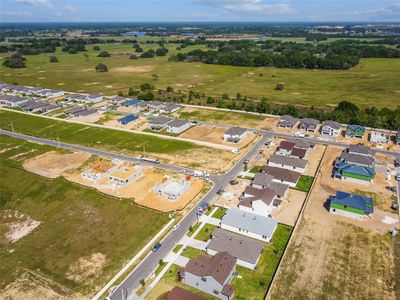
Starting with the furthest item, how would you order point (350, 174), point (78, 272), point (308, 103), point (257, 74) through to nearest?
point (257, 74) → point (308, 103) → point (350, 174) → point (78, 272)

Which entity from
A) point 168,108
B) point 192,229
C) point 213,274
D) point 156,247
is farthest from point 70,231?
point 168,108

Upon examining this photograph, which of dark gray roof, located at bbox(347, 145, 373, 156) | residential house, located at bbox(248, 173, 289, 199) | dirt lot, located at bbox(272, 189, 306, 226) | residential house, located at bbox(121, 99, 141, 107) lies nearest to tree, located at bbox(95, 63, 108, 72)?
residential house, located at bbox(121, 99, 141, 107)

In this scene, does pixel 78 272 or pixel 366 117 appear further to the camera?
pixel 366 117

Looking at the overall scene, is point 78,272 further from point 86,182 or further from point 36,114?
point 36,114

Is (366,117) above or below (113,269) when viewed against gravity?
above

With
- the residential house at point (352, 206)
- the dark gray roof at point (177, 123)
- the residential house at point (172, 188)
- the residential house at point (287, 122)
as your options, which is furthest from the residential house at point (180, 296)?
the residential house at point (287, 122)

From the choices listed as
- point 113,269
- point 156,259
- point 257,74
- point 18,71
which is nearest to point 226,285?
point 156,259

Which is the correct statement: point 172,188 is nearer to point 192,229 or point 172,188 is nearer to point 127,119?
point 192,229
